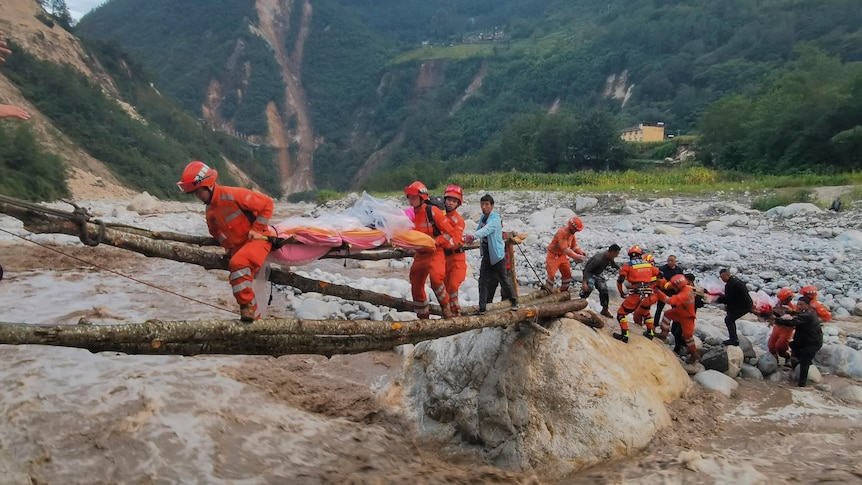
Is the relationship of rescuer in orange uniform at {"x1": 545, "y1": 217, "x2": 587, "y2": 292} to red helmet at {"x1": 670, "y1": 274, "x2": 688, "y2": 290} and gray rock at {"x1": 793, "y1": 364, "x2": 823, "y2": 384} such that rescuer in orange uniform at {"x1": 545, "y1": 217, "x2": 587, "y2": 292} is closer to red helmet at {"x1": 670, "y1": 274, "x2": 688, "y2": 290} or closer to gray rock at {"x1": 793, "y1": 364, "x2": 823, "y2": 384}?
red helmet at {"x1": 670, "y1": 274, "x2": 688, "y2": 290}

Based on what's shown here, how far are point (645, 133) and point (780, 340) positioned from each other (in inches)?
1895

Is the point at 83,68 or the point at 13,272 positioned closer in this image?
the point at 13,272

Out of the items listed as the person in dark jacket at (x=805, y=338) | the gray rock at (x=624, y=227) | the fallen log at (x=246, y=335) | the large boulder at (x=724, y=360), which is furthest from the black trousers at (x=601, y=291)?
the gray rock at (x=624, y=227)

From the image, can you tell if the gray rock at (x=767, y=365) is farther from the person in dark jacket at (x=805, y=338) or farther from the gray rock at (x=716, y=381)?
the gray rock at (x=716, y=381)

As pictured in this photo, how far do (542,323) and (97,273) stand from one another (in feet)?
40.7

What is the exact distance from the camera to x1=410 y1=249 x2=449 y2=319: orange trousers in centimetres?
556

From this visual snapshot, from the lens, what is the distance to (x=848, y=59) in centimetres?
5072

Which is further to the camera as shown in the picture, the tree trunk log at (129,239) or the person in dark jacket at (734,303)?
the person in dark jacket at (734,303)

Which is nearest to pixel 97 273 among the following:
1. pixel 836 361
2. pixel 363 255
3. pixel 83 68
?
pixel 363 255

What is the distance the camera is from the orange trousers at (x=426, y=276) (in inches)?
219

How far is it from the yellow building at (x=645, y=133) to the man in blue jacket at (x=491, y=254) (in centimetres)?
4927

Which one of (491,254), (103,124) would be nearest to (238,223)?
(491,254)

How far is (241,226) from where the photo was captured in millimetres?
4457

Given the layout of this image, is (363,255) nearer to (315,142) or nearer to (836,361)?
(836,361)
